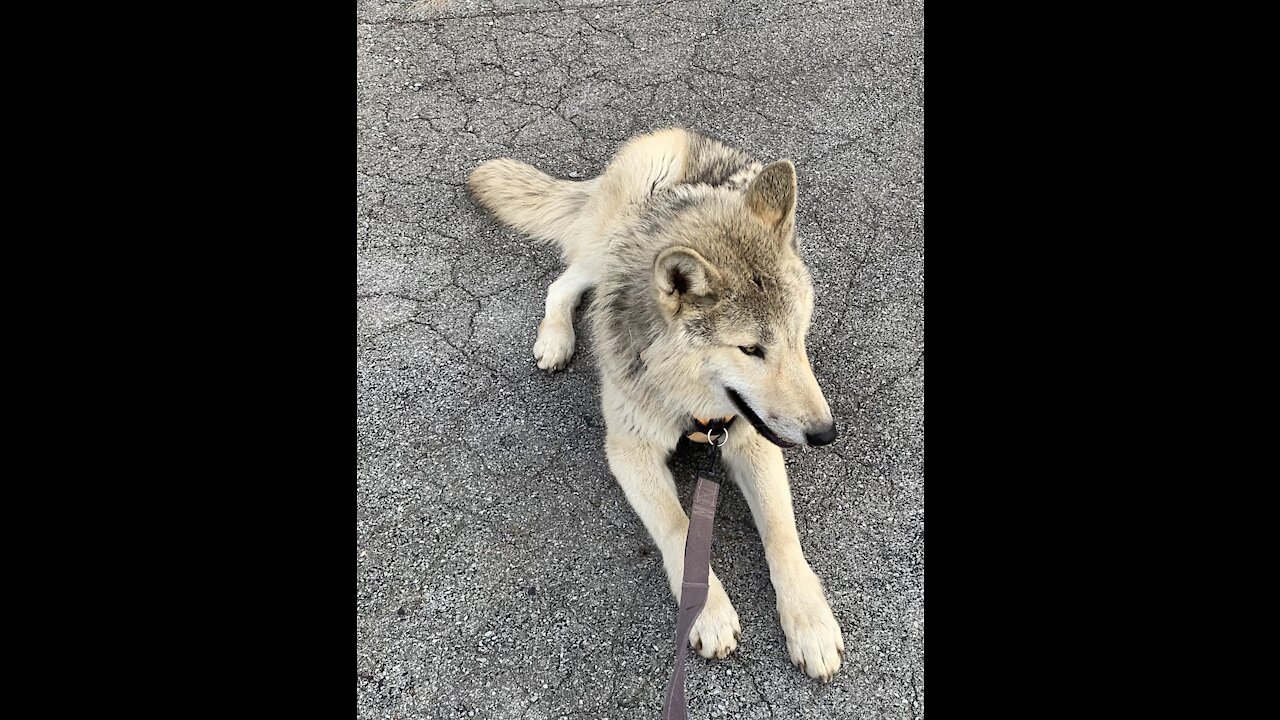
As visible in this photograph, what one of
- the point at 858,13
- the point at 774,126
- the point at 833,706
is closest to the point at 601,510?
the point at 833,706

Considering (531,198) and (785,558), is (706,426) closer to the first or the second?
(785,558)

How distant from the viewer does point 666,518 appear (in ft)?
8.91

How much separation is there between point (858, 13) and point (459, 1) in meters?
3.07

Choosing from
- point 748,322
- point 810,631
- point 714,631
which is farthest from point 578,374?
point 810,631

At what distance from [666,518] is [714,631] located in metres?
0.45

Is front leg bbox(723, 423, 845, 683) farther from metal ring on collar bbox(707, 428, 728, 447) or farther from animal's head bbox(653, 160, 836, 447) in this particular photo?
animal's head bbox(653, 160, 836, 447)

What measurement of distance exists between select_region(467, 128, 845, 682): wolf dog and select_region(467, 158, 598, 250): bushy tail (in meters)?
0.67

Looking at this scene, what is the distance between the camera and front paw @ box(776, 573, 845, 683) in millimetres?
2463

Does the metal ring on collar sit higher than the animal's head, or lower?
lower

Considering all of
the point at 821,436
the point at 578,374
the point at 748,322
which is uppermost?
the point at 748,322

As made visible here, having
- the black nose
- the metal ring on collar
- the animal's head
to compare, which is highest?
the animal's head

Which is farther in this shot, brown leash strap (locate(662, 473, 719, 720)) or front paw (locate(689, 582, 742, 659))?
front paw (locate(689, 582, 742, 659))

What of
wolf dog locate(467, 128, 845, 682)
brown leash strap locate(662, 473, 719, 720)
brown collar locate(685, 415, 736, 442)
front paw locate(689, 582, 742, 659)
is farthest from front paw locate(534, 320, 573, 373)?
front paw locate(689, 582, 742, 659)

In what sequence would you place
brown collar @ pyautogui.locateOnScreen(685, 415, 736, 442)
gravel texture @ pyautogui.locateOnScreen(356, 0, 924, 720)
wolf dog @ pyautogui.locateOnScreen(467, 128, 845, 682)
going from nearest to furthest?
wolf dog @ pyautogui.locateOnScreen(467, 128, 845, 682) → gravel texture @ pyautogui.locateOnScreen(356, 0, 924, 720) → brown collar @ pyautogui.locateOnScreen(685, 415, 736, 442)
